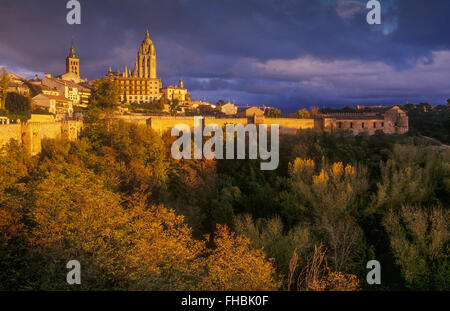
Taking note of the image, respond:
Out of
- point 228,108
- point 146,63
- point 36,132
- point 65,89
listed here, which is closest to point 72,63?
point 146,63

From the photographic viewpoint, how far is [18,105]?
98.4 feet

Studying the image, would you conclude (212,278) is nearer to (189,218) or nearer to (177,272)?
(177,272)

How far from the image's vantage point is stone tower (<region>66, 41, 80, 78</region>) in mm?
88312

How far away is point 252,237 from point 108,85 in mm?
19348

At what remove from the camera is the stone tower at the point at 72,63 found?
290 ft

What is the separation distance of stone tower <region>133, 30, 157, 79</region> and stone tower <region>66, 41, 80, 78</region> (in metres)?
18.7

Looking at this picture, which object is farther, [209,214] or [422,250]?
[209,214]

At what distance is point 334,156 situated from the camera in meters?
27.8

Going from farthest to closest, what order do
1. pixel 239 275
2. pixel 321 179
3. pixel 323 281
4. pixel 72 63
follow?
1. pixel 72 63
2. pixel 321 179
3. pixel 323 281
4. pixel 239 275

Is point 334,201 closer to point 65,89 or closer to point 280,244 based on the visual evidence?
point 280,244

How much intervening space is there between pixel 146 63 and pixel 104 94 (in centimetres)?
5519

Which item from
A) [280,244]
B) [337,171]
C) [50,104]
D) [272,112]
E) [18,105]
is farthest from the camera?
[272,112]

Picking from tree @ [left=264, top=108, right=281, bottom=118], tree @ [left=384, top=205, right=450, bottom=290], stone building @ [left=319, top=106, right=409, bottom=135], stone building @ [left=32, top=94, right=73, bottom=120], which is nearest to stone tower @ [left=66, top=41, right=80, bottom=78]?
stone building @ [left=32, top=94, right=73, bottom=120]
